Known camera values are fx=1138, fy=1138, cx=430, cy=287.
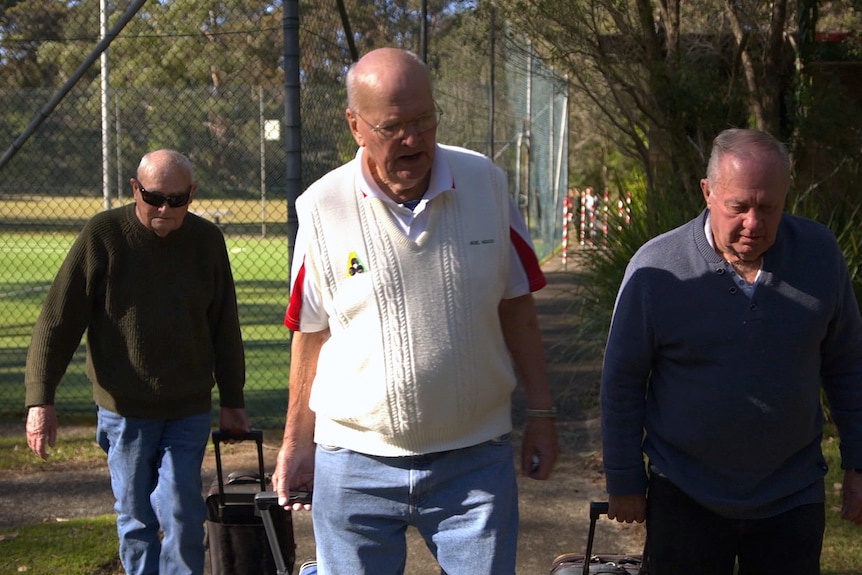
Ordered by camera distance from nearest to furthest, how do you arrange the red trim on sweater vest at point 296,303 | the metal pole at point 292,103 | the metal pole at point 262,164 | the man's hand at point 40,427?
the red trim on sweater vest at point 296,303, the man's hand at point 40,427, the metal pole at point 292,103, the metal pole at point 262,164

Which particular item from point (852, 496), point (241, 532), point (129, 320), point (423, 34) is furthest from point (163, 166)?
point (423, 34)

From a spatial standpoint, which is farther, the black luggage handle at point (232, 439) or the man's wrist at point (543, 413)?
the black luggage handle at point (232, 439)

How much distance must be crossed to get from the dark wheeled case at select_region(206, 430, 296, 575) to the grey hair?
208cm

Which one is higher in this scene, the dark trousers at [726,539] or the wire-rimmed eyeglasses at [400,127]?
the wire-rimmed eyeglasses at [400,127]

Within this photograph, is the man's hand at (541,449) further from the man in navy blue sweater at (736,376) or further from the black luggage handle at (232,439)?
the black luggage handle at (232,439)

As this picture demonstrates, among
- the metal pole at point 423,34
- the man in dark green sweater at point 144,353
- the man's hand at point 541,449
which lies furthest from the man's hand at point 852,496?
the metal pole at point 423,34

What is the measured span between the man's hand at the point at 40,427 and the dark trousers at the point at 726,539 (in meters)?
2.38

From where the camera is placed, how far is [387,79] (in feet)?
9.52

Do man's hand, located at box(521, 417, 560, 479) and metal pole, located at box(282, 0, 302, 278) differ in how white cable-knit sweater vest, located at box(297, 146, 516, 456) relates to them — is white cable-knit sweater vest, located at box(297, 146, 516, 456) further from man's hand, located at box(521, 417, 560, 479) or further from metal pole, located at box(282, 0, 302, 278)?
metal pole, located at box(282, 0, 302, 278)

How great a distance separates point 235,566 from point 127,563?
0.44m

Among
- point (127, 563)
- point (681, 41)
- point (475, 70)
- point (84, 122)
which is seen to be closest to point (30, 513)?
point (127, 563)

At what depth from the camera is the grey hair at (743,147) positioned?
317 centimetres

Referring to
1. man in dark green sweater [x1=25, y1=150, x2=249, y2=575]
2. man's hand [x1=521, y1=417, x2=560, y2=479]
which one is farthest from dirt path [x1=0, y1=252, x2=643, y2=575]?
man's hand [x1=521, y1=417, x2=560, y2=479]

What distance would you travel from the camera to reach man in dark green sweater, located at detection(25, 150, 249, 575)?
14.5 feet
